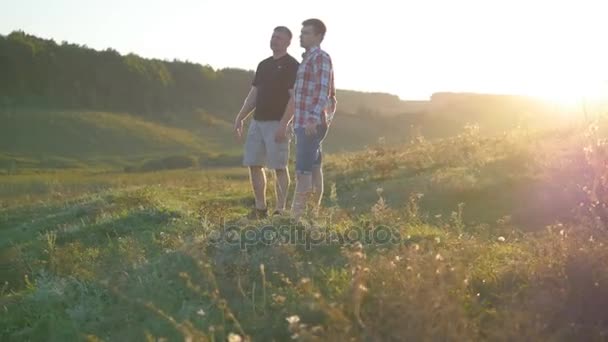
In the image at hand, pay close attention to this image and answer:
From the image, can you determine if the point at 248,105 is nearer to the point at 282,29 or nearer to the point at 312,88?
the point at 282,29

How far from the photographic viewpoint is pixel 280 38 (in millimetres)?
8008

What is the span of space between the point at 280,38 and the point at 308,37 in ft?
2.54

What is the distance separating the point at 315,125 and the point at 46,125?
41271 millimetres

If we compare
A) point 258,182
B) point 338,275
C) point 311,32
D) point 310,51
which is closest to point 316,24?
point 311,32

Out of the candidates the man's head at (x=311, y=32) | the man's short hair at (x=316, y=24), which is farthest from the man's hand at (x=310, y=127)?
the man's short hair at (x=316, y=24)

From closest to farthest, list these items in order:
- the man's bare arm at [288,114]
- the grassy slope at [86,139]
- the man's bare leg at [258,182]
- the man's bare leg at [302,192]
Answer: the man's bare leg at [302,192], the man's bare arm at [288,114], the man's bare leg at [258,182], the grassy slope at [86,139]

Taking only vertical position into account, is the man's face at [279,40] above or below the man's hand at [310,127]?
above

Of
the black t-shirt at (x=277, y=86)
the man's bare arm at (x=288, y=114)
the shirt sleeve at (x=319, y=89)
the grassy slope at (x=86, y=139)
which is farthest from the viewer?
the grassy slope at (x=86, y=139)

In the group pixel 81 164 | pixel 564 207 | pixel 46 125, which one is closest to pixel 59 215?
pixel 564 207

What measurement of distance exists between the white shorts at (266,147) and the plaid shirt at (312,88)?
2.65ft

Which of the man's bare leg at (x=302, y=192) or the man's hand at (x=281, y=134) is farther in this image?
the man's hand at (x=281, y=134)

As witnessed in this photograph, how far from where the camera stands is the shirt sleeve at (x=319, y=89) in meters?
7.21

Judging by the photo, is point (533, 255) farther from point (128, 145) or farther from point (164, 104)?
point (164, 104)

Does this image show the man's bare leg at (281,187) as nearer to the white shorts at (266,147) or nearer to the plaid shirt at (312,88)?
the white shorts at (266,147)
